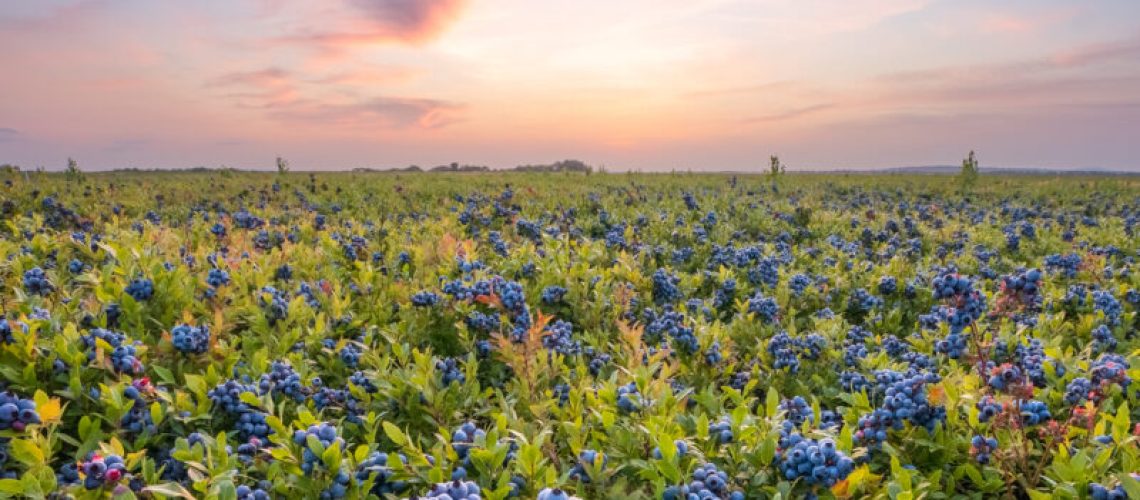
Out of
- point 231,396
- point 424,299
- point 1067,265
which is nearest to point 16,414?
point 231,396

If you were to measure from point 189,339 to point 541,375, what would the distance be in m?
1.99

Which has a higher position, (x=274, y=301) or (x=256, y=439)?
(x=274, y=301)

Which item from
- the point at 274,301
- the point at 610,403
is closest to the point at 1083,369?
the point at 610,403

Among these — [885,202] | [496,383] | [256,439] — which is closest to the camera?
[256,439]

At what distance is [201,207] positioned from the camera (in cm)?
1324

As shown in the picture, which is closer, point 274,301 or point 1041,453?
point 1041,453

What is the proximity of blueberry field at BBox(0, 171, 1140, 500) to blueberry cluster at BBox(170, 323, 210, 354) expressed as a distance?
19 millimetres

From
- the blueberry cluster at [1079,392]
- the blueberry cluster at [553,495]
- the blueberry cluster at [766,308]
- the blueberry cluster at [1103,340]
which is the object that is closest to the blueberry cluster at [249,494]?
the blueberry cluster at [553,495]

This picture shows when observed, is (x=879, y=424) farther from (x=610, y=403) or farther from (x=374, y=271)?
(x=374, y=271)

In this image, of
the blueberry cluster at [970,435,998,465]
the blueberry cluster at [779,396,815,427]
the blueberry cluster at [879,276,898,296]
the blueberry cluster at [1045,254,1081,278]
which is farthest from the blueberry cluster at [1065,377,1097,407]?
the blueberry cluster at [1045,254,1081,278]

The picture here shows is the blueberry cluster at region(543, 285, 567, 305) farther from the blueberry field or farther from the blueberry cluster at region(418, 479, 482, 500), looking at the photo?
the blueberry cluster at region(418, 479, 482, 500)

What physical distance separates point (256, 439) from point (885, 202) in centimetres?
1874

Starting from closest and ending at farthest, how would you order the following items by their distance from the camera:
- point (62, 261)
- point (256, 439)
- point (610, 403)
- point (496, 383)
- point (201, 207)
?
point (256, 439) → point (610, 403) → point (496, 383) → point (62, 261) → point (201, 207)

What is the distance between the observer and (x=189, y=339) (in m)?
3.46
